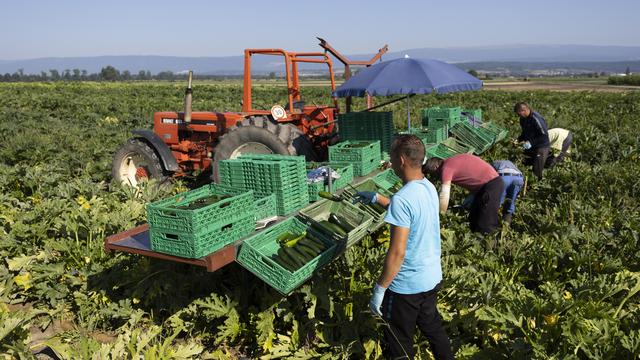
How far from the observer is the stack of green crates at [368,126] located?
7734 mm

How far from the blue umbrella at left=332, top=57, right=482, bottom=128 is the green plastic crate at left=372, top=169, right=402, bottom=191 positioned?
1110mm

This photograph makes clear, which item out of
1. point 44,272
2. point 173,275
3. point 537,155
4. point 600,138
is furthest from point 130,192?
point 600,138

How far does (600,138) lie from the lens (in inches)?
427

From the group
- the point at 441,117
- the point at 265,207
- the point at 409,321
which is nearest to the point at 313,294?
the point at 265,207

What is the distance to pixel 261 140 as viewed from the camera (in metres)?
7.43

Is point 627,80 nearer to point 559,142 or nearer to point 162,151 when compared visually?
point 559,142

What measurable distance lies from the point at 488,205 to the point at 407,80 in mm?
2105

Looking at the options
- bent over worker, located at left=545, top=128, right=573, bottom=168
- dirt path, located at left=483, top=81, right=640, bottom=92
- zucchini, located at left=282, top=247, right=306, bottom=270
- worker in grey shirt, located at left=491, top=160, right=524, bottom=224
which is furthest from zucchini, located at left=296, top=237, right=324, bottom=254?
dirt path, located at left=483, top=81, right=640, bottom=92

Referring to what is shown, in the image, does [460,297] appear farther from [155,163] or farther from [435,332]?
[155,163]

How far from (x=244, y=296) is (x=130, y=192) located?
317 cm

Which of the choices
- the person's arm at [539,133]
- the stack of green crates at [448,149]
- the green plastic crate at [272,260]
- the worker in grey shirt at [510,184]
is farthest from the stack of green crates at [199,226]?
the person's arm at [539,133]

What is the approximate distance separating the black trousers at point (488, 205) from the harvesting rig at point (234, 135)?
2.85 metres

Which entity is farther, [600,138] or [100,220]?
[600,138]

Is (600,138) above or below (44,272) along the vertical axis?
above
